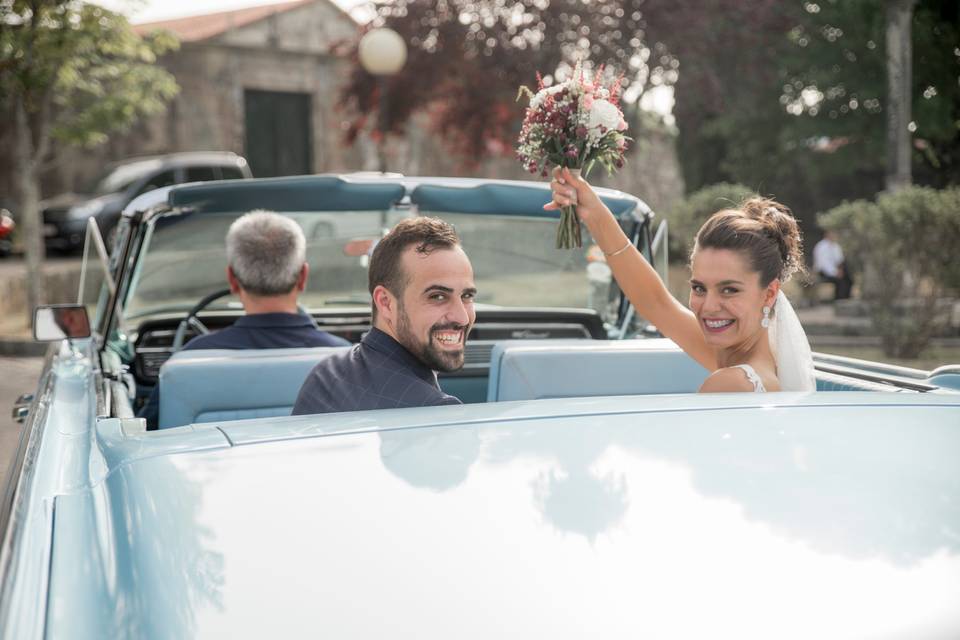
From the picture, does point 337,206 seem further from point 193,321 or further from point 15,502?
point 15,502

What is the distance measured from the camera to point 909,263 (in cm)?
1113

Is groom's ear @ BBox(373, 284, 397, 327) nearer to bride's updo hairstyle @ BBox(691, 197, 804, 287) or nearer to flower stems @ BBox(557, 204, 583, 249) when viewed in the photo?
flower stems @ BBox(557, 204, 583, 249)

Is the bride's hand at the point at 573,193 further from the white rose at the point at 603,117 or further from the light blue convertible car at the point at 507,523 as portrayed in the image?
the light blue convertible car at the point at 507,523

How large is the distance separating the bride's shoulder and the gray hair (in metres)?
1.84

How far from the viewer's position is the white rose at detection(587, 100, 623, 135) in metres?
2.72

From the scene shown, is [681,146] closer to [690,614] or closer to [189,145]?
[189,145]

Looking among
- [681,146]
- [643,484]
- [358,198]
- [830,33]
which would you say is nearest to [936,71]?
[830,33]

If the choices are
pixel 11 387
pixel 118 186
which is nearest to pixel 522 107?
pixel 118 186

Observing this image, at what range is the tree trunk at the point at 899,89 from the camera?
13719mm

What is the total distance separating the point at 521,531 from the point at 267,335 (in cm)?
254

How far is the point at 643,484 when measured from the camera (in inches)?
56.8

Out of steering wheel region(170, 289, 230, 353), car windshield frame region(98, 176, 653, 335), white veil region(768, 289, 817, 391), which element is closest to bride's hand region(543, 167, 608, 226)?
white veil region(768, 289, 817, 391)

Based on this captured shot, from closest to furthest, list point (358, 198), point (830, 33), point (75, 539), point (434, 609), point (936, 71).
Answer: point (434, 609) < point (75, 539) < point (358, 198) < point (936, 71) < point (830, 33)

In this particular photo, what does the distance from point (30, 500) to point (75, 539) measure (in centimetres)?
23
